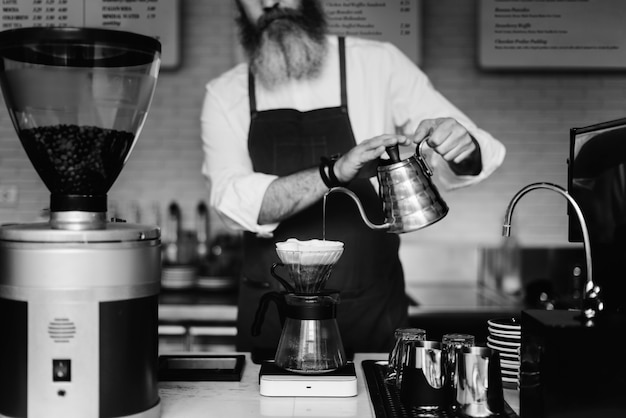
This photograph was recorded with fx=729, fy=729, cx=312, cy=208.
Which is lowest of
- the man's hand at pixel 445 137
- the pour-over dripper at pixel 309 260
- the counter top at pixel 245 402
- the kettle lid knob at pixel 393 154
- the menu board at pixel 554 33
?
the counter top at pixel 245 402

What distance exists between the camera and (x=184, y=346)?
3176 millimetres

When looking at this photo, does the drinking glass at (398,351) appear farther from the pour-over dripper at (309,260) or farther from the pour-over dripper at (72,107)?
the pour-over dripper at (72,107)

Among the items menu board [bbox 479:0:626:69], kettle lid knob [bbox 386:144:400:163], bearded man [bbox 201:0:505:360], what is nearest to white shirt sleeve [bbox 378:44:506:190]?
bearded man [bbox 201:0:505:360]

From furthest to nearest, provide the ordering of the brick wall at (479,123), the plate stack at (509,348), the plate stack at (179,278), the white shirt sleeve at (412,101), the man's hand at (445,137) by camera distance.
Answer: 1. the brick wall at (479,123)
2. the plate stack at (179,278)
3. the white shirt sleeve at (412,101)
4. the man's hand at (445,137)
5. the plate stack at (509,348)

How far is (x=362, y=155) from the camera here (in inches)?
67.8

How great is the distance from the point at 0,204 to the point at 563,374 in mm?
3278

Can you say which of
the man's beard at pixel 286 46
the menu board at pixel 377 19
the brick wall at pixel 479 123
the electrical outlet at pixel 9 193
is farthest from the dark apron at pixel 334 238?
the electrical outlet at pixel 9 193

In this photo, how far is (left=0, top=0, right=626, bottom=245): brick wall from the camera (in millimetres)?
3773

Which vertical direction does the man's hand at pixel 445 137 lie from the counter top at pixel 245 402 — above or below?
above

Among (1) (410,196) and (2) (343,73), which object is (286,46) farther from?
(1) (410,196)

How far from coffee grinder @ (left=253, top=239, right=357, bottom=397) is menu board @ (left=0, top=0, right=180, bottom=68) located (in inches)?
97.4

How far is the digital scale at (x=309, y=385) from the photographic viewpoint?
1.44 metres

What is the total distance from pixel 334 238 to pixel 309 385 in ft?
2.98

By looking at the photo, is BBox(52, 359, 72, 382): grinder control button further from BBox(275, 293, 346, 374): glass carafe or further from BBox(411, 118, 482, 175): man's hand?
BBox(411, 118, 482, 175): man's hand
